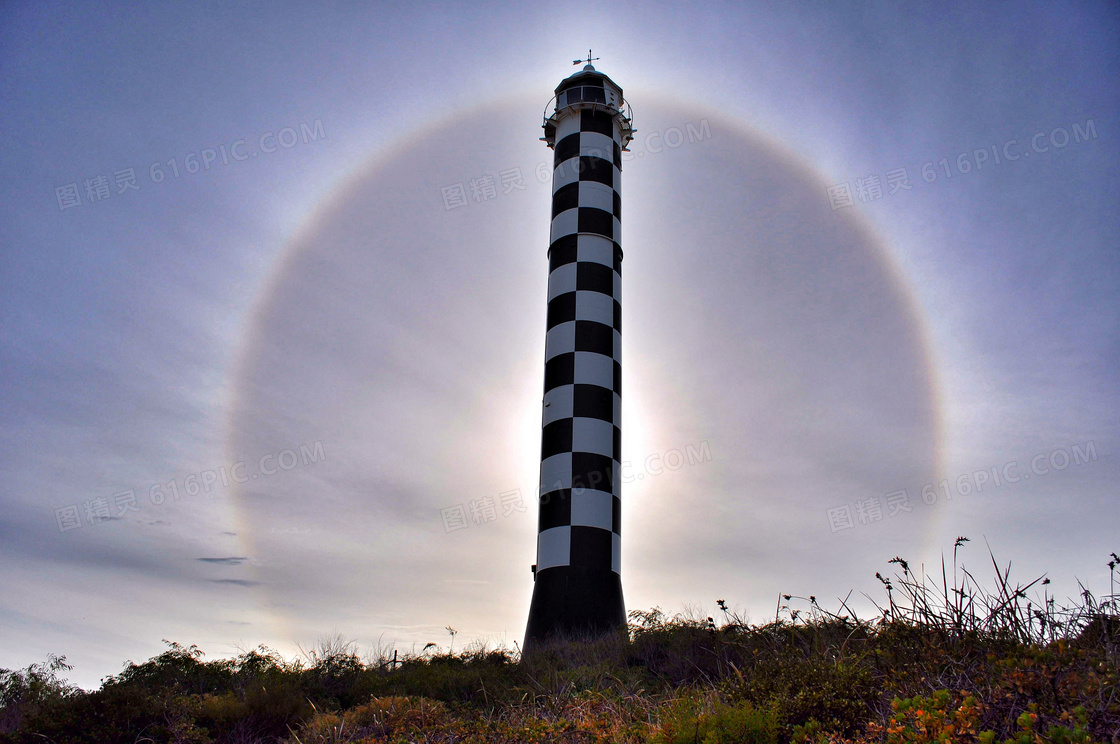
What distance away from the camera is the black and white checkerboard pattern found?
15492mm

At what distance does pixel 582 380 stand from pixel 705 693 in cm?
1044

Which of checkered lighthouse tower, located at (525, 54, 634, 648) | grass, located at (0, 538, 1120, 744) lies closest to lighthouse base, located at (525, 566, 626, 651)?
checkered lighthouse tower, located at (525, 54, 634, 648)

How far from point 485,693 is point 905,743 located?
18.1 feet

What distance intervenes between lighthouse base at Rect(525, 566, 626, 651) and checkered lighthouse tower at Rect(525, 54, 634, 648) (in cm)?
2

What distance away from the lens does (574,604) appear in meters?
14.6

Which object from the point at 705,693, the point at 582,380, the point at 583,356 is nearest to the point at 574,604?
the point at 582,380

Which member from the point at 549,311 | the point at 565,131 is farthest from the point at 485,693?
the point at 565,131

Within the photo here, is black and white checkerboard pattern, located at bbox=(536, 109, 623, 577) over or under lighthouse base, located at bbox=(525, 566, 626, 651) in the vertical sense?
over

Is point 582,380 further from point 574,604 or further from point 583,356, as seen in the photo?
point 574,604

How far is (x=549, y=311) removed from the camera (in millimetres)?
18000

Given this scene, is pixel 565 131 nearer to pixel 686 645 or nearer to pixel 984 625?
pixel 686 645

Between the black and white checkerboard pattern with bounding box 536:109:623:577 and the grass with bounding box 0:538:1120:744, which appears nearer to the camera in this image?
the grass with bounding box 0:538:1120:744

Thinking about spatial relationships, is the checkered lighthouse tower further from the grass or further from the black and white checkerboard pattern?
the grass

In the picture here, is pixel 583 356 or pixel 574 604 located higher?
pixel 583 356
